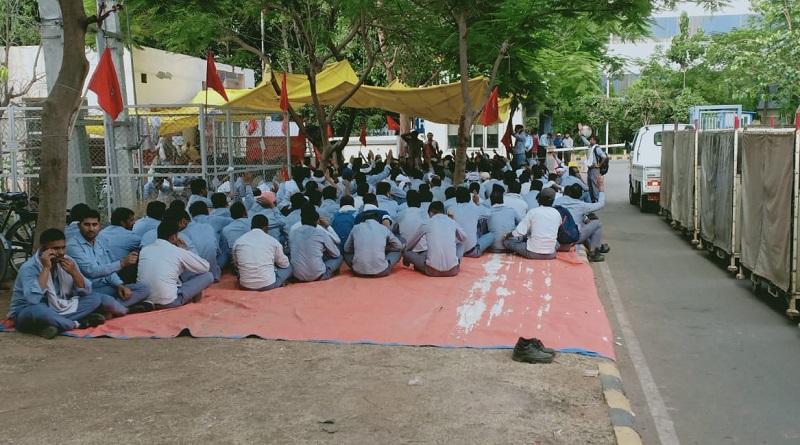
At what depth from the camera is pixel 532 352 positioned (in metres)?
6.77

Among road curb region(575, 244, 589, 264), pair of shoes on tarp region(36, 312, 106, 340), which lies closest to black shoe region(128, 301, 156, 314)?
pair of shoes on tarp region(36, 312, 106, 340)

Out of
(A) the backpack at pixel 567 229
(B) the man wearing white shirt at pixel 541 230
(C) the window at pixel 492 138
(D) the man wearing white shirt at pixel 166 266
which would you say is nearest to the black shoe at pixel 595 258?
(A) the backpack at pixel 567 229

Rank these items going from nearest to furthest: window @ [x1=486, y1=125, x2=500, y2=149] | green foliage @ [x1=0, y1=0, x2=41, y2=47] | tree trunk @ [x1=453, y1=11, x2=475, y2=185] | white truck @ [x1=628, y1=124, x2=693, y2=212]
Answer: tree trunk @ [x1=453, y1=11, x2=475, y2=185], white truck @ [x1=628, y1=124, x2=693, y2=212], green foliage @ [x1=0, y1=0, x2=41, y2=47], window @ [x1=486, y1=125, x2=500, y2=149]

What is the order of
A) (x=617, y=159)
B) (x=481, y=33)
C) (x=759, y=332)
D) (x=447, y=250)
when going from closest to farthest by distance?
(x=759, y=332) → (x=447, y=250) → (x=481, y=33) → (x=617, y=159)

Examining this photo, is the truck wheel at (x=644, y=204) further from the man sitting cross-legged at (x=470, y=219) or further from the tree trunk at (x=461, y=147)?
the man sitting cross-legged at (x=470, y=219)

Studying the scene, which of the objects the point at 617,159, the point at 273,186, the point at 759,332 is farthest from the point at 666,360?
the point at 617,159

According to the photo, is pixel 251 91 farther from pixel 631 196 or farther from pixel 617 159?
pixel 617 159

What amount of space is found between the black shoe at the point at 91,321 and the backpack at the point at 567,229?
678 cm

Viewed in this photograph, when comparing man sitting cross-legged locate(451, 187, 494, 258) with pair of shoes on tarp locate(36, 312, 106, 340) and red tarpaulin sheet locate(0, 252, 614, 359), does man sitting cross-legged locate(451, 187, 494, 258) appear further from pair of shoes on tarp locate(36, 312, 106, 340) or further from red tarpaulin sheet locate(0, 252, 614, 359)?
pair of shoes on tarp locate(36, 312, 106, 340)

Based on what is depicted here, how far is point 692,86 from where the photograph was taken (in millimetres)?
52250

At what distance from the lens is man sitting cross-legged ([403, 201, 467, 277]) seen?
10461mm

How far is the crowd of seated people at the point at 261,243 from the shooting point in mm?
7887

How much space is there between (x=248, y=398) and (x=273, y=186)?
9.72 m

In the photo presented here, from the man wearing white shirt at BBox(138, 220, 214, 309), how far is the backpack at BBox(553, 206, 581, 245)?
559 centimetres
